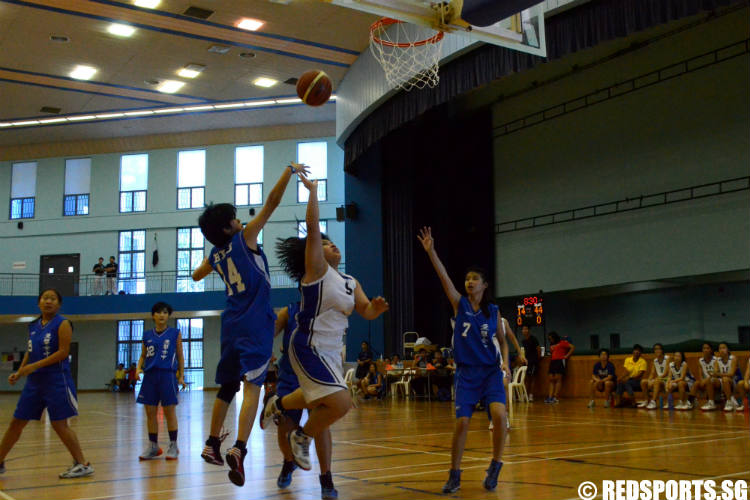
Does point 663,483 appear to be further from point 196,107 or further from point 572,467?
point 196,107

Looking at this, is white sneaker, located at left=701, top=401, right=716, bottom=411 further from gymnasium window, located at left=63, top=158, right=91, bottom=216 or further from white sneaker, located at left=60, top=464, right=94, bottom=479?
gymnasium window, located at left=63, top=158, right=91, bottom=216

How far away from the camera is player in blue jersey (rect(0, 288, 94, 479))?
5555mm

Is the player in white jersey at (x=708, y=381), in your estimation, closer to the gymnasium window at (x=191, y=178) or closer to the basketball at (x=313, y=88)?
the basketball at (x=313, y=88)

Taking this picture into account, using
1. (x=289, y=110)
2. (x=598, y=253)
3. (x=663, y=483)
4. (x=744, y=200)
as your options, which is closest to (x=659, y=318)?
(x=598, y=253)

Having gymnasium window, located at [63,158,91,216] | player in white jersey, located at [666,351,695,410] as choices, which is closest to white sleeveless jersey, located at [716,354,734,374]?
player in white jersey, located at [666,351,695,410]

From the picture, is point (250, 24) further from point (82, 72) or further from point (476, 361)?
point (476, 361)

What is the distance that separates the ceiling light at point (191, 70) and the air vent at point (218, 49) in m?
1.40

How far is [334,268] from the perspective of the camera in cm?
460

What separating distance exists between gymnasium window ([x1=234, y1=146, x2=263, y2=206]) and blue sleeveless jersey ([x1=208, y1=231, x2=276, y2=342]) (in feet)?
78.1

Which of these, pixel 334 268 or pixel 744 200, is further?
pixel 744 200

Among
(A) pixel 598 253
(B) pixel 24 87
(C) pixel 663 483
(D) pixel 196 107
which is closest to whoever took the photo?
(C) pixel 663 483

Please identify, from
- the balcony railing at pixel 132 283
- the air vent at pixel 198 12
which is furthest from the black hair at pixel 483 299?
the balcony railing at pixel 132 283

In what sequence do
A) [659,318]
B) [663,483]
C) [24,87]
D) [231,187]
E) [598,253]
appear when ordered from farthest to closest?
[231,187], [24,87], [659,318], [598,253], [663,483]

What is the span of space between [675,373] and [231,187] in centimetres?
1948
